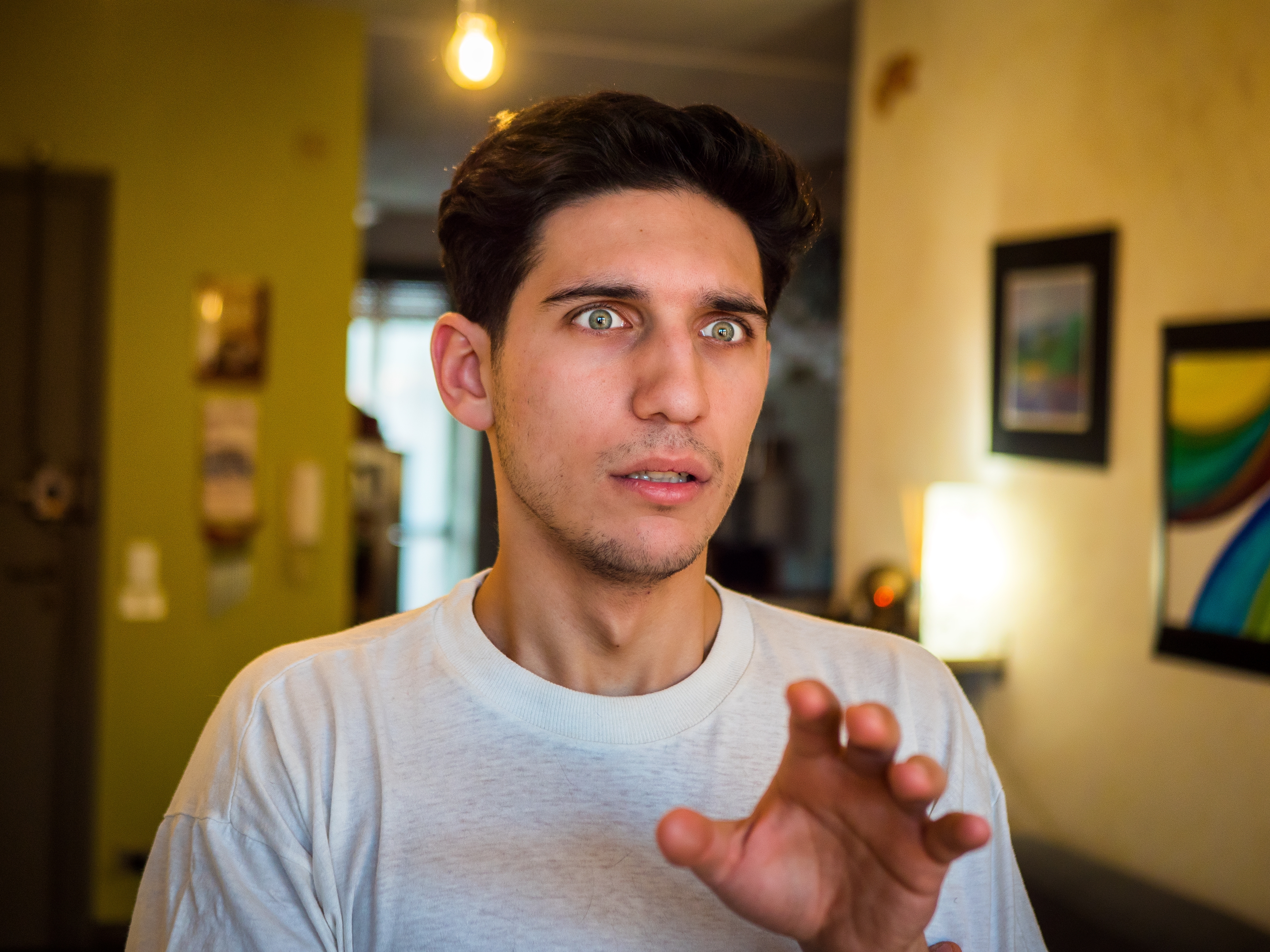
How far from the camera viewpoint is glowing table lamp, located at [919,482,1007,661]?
3.05 meters

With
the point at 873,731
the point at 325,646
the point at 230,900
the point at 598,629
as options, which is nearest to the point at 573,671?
the point at 598,629

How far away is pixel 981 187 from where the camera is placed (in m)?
3.20

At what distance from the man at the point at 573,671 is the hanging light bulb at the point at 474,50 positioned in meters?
1.67

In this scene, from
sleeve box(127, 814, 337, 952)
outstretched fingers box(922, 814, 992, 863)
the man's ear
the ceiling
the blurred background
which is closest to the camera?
outstretched fingers box(922, 814, 992, 863)

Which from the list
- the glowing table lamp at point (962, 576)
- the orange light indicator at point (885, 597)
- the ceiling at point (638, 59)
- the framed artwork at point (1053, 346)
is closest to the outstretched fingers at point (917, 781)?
the framed artwork at point (1053, 346)

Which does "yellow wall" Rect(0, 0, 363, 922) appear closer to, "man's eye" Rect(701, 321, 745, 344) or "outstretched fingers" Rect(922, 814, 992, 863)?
"man's eye" Rect(701, 321, 745, 344)

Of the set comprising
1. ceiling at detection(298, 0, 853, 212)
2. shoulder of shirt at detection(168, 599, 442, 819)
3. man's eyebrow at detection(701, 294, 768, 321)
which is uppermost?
ceiling at detection(298, 0, 853, 212)

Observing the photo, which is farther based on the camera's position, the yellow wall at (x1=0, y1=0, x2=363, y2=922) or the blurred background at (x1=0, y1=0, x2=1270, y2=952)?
the yellow wall at (x1=0, y1=0, x2=363, y2=922)

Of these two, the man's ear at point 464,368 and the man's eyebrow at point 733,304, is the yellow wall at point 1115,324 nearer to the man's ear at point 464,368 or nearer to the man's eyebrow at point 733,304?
the man's eyebrow at point 733,304

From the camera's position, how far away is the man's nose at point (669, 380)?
1.05m

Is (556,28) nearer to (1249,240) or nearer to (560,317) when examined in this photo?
(1249,240)

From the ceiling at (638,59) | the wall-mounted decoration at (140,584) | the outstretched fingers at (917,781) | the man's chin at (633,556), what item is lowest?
the wall-mounted decoration at (140,584)

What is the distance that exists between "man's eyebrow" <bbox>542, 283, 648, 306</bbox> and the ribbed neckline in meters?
0.36

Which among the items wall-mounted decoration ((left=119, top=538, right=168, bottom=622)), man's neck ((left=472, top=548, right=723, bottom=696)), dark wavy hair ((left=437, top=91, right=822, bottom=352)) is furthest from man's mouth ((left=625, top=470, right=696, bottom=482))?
wall-mounted decoration ((left=119, top=538, right=168, bottom=622))
